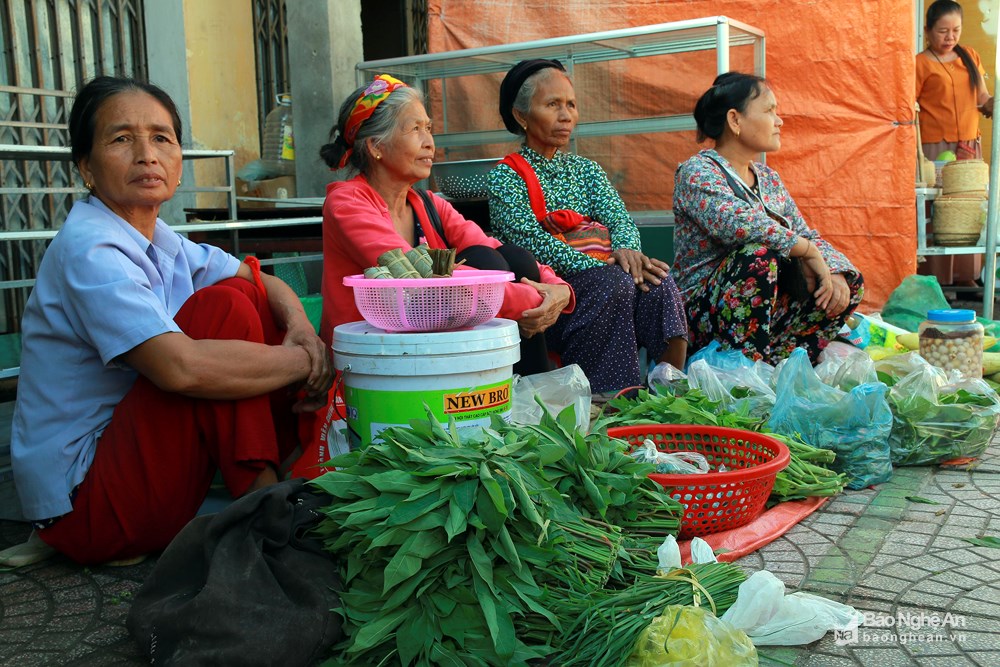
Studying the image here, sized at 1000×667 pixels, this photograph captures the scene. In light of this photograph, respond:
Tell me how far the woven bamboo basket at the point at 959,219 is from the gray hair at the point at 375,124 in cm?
397

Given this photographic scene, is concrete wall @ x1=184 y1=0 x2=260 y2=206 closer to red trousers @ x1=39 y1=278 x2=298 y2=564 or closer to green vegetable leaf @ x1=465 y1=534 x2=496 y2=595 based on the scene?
red trousers @ x1=39 y1=278 x2=298 y2=564

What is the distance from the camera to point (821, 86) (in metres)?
5.45

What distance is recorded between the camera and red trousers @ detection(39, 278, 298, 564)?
2234 millimetres

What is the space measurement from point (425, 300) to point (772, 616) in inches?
42.3

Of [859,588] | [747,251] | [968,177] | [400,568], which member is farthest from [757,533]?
[968,177]

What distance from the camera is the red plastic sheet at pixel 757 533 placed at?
7.84 ft

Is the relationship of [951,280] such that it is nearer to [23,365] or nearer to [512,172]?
[512,172]

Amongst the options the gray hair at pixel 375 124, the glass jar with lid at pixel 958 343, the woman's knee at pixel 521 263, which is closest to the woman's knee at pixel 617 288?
the woman's knee at pixel 521 263

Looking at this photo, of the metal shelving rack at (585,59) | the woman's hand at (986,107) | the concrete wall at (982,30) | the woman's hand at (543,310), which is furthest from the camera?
the concrete wall at (982,30)

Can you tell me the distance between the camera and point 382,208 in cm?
306

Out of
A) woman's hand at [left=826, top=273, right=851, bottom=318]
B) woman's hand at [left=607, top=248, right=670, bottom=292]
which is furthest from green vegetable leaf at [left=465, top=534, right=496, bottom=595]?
woman's hand at [left=826, top=273, right=851, bottom=318]

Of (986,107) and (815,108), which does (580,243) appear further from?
(986,107)

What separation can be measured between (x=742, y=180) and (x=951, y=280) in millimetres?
3409

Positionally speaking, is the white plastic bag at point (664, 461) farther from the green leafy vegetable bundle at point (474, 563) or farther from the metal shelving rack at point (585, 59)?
the metal shelving rack at point (585, 59)
